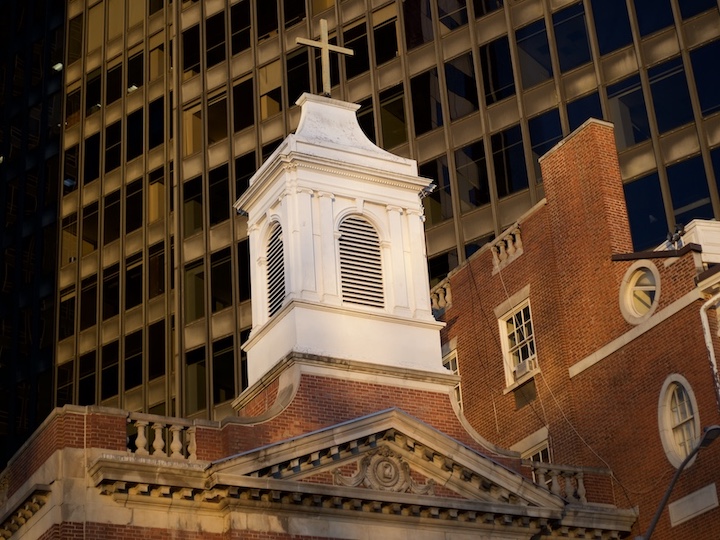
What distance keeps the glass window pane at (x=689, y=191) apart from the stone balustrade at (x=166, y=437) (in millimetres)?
19762

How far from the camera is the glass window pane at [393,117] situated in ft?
180

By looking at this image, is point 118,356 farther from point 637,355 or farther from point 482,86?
point 637,355

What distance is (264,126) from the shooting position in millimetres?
59219

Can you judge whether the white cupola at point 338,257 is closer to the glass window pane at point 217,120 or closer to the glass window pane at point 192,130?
the glass window pane at point 217,120

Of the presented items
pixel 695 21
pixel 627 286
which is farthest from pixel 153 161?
pixel 627 286

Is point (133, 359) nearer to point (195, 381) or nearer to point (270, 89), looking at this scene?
point (195, 381)

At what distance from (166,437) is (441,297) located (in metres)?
13.3

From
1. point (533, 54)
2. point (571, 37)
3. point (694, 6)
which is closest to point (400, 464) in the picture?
point (694, 6)

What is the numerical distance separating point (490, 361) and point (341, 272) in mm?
6513

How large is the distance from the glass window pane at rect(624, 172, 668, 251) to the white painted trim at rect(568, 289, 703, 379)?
11059 mm

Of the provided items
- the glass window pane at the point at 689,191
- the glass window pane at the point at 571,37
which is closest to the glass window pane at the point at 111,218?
the glass window pane at the point at 571,37

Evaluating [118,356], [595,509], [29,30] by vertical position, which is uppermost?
[29,30]

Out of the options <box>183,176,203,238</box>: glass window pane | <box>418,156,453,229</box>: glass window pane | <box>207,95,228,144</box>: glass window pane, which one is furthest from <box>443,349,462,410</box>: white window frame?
<box>207,95,228,144</box>: glass window pane

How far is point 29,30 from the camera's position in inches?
2933
